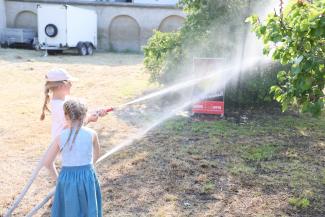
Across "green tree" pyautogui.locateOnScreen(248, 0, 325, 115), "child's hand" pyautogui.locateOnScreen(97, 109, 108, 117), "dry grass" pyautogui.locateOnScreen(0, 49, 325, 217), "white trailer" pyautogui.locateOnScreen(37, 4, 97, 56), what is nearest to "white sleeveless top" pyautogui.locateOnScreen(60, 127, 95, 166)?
"child's hand" pyautogui.locateOnScreen(97, 109, 108, 117)

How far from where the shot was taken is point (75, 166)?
3.01 meters

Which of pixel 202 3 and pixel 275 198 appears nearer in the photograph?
pixel 275 198

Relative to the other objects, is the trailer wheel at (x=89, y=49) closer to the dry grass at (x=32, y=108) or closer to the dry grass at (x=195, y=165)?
the dry grass at (x=32, y=108)

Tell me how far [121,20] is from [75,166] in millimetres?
24940

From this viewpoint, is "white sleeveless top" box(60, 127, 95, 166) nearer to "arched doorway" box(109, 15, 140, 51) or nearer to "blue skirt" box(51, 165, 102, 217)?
"blue skirt" box(51, 165, 102, 217)

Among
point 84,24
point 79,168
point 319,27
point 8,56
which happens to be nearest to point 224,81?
point 319,27

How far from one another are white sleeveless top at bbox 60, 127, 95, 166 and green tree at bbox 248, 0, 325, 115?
200 centimetres

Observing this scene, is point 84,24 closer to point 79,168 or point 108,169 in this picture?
Answer: point 108,169

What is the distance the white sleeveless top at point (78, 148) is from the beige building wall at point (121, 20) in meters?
23.9

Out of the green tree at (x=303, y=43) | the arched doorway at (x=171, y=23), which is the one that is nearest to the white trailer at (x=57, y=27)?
the arched doorway at (x=171, y=23)

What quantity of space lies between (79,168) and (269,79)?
6020mm

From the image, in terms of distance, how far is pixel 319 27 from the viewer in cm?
331

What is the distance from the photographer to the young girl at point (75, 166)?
294cm

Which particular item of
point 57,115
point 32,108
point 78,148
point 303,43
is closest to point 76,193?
point 78,148
